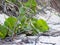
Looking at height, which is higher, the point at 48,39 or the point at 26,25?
the point at 26,25

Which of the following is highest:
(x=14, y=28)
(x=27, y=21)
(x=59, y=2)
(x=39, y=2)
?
(x=59, y=2)

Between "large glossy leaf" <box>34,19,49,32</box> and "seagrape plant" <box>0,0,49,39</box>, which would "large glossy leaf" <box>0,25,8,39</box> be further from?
"large glossy leaf" <box>34,19,49,32</box>

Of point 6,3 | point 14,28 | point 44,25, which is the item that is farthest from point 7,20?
point 6,3

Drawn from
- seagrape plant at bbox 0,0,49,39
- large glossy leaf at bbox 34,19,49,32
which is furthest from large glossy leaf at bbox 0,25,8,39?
large glossy leaf at bbox 34,19,49,32

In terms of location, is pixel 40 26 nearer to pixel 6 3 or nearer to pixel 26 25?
pixel 26 25

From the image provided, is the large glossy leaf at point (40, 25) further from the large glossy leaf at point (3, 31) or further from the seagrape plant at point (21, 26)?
the large glossy leaf at point (3, 31)

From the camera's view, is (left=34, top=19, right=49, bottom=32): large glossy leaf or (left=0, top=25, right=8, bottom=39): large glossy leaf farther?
(left=34, top=19, right=49, bottom=32): large glossy leaf

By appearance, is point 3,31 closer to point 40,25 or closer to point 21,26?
point 21,26

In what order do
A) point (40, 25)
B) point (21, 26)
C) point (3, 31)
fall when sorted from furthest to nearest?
point (40, 25), point (21, 26), point (3, 31)

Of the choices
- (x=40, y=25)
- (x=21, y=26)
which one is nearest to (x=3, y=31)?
(x=21, y=26)

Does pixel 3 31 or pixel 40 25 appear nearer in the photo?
pixel 3 31

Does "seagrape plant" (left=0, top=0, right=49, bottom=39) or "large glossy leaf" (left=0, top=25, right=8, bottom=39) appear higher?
"seagrape plant" (left=0, top=0, right=49, bottom=39)
